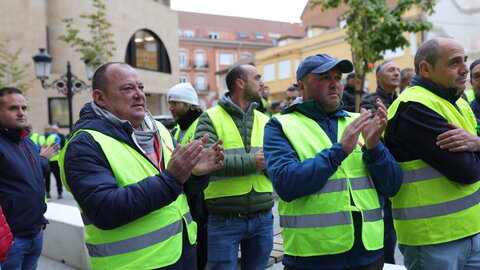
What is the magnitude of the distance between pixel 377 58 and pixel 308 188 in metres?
9.25

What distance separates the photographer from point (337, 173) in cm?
238

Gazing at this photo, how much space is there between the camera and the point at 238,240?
3479mm

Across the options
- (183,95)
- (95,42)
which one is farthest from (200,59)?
(183,95)

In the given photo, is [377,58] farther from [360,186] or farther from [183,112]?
[360,186]

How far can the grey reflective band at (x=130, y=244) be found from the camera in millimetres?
2207

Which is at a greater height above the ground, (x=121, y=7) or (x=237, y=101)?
(x=121, y=7)

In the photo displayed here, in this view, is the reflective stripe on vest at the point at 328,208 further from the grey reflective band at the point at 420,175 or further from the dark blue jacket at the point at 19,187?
the dark blue jacket at the point at 19,187

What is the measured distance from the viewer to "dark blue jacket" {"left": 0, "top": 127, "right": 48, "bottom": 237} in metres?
3.29

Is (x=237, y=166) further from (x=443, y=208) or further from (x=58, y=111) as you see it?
(x=58, y=111)

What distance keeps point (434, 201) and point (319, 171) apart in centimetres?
75

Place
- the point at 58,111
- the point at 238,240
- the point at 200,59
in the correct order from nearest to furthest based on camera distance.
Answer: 1. the point at 238,240
2. the point at 58,111
3. the point at 200,59

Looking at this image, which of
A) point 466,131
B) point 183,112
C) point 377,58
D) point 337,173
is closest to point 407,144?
point 466,131

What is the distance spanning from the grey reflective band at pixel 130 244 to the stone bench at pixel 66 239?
10.2 feet

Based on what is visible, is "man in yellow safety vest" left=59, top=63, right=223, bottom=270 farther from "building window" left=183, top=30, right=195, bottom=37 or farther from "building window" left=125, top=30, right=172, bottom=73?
"building window" left=183, top=30, right=195, bottom=37
